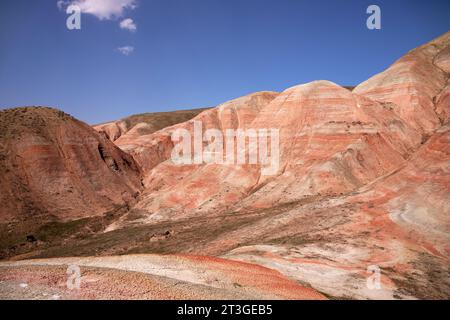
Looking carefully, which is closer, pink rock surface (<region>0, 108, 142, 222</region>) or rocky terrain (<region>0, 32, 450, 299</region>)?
rocky terrain (<region>0, 32, 450, 299</region>)

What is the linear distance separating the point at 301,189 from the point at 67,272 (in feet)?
97.7

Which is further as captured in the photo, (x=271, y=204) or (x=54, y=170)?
(x=54, y=170)

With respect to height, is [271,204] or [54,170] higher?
[54,170]

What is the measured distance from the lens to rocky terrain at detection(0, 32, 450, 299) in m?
13.8

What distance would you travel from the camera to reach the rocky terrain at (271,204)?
13828mm

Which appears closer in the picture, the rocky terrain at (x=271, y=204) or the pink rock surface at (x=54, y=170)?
the rocky terrain at (x=271, y=204)

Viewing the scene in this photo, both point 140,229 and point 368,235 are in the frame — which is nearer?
point 368,235

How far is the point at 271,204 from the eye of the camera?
36.7m

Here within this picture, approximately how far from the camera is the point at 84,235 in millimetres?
37188
